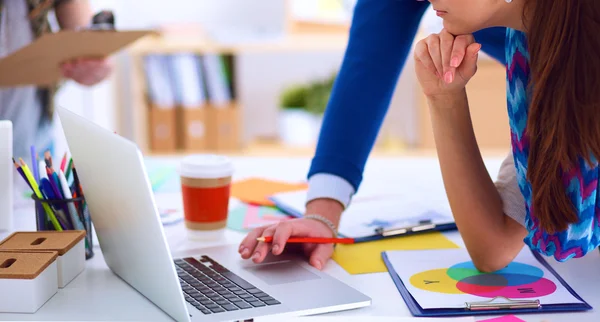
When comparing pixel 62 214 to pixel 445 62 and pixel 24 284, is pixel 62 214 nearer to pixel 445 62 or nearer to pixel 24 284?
pixel 24 284

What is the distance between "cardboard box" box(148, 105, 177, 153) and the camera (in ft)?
11.6

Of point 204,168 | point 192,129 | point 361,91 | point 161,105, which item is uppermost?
point 361,91

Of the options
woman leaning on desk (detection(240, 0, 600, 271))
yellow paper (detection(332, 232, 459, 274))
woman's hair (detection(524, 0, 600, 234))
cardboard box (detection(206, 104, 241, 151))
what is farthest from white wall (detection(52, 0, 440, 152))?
woman's hair (detection(524, 0, 600, 234))

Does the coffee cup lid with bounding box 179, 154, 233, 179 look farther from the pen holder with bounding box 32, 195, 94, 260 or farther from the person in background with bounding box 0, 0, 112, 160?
the person in background with bounding box 0, 0, 112, 160

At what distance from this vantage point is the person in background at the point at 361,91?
45.5 inches

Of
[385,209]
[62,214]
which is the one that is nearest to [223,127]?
[385,209]

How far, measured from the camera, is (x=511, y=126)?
95cm

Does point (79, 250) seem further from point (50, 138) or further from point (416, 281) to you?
point (50, 138)

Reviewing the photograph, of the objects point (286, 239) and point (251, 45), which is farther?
point (251, 45)

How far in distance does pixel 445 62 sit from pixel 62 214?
0.54 meters

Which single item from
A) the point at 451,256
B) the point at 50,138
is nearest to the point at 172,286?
the point at 451,256

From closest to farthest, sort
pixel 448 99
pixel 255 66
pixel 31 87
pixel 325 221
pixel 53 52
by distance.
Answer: pixel 448 99
pixel 325 221
pixel 53 52
pixel 31 87
pixel 255 66

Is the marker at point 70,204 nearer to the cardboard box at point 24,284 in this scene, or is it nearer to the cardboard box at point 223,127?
the cardboard box at point 24,284

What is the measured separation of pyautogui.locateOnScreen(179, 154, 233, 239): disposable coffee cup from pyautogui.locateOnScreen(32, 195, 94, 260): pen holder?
177mm
